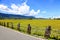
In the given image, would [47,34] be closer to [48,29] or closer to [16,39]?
[48,29]

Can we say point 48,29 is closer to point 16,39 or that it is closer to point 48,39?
point 48,39

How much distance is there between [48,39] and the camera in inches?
530

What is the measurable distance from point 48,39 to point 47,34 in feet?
3.94

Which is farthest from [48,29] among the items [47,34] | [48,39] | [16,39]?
[16,39]

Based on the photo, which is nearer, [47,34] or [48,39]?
[48,39]

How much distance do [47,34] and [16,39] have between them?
2784 mm

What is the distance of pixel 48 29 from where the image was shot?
14.8m

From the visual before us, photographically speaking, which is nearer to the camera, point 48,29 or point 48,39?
point 48,39

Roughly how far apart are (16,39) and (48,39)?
2215mm

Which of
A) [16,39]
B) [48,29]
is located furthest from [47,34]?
[16,39]

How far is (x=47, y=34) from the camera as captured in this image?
1463cm

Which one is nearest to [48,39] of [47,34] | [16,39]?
[47,34]

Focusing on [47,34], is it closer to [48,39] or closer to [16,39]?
[48,39]

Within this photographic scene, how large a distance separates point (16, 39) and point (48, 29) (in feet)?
9.78
